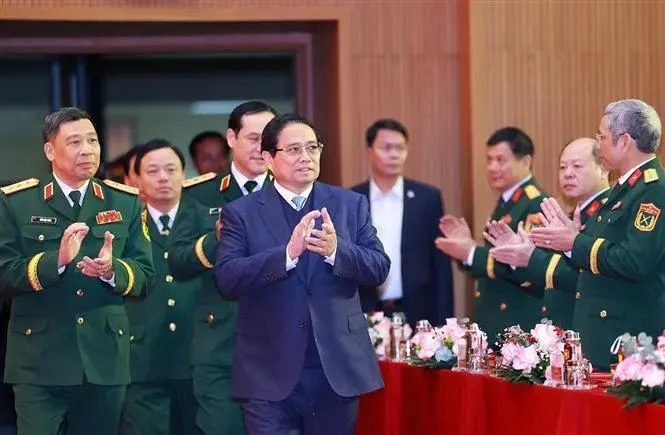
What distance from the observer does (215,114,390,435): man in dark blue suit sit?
458 centimetres

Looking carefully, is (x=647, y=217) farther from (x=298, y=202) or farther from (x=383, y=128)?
(x=383, y=128)

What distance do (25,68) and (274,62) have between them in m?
2.00

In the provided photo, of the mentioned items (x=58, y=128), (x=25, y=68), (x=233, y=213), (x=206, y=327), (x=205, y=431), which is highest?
(x=25, y=68)

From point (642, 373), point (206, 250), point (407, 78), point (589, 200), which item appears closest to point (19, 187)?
point (206, 250)

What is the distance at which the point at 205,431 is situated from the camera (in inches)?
223

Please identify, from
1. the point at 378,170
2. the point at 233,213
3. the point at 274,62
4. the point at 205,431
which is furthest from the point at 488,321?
the point at 274,62

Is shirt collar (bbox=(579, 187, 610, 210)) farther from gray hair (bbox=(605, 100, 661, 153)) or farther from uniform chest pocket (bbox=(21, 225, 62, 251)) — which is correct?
uniform chest pocket (bbox=(21, 225, 62, 251))

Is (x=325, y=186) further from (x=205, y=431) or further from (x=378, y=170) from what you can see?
(x=378, y=170)

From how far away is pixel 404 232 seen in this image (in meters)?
7.47

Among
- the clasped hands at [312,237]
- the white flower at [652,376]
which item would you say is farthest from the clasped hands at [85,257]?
the white flower at [652,376]

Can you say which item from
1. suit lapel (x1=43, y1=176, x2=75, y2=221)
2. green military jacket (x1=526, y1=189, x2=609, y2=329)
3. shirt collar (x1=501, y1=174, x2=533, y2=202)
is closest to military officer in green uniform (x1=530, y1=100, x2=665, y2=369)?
green military jacket (x1=526, y1=189, x2=609, y2=329)

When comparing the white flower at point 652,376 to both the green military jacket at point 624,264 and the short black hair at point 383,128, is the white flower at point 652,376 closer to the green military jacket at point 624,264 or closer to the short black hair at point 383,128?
the green military jacket at point 624,264

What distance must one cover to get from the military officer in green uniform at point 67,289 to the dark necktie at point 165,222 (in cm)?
119

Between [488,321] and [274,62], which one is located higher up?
[274,62]
